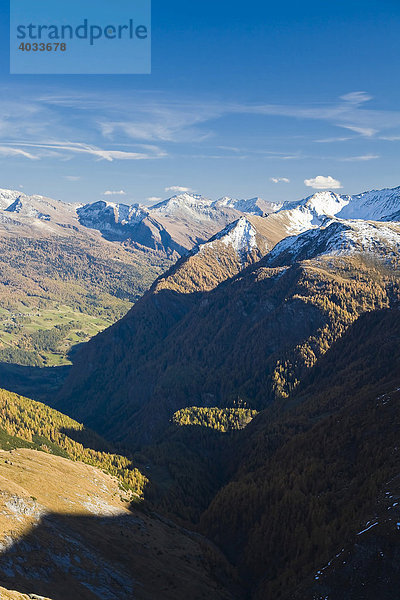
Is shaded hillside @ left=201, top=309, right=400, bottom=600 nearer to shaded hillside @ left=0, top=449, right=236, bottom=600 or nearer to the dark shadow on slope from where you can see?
shaded hillside @ left=0, top=449, right=236, bottom=600

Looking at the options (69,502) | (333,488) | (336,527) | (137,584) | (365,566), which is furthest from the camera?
(333,488)

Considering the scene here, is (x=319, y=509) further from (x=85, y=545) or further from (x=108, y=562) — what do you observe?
(x=85, y=545)

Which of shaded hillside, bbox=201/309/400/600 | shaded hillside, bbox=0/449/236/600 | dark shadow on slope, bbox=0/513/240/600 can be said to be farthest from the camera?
shaded hillside, bbox=0/449/236/600

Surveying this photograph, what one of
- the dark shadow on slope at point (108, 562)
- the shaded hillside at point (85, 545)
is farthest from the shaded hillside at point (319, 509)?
the dark shadow on slope at point (108, 562)

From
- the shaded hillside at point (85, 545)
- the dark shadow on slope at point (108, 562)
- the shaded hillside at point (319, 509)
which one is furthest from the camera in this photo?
the shaded hillside at point (85, 545)

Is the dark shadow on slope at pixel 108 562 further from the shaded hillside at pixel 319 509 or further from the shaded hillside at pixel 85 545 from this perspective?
the shaded hillside at pixel 319 509

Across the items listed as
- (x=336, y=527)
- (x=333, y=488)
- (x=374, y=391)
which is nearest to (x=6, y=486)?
(x=336, y=527)

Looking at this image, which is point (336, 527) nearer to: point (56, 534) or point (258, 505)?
point (258, 505)

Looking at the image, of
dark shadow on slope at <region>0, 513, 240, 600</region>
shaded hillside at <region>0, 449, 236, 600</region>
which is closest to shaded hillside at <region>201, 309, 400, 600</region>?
shaded hillside at <region>0, 449, 236, 600</region>
